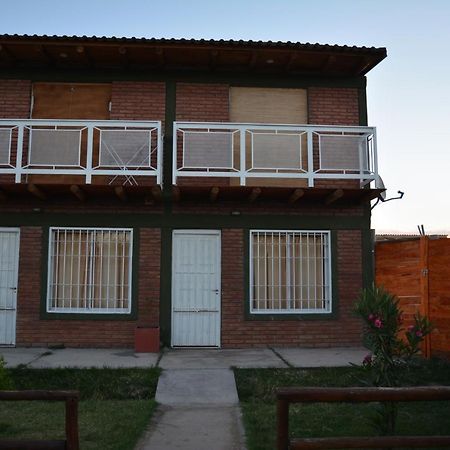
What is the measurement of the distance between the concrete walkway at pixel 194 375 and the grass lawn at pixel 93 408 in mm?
188

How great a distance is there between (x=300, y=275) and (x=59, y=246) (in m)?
5.00

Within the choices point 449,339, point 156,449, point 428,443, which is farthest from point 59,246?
point 428,443

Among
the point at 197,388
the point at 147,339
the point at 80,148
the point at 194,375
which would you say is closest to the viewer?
the point at 197,388

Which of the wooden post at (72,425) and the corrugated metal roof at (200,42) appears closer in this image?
the wooden post at (72,425)

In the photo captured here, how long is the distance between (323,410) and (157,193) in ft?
18.0

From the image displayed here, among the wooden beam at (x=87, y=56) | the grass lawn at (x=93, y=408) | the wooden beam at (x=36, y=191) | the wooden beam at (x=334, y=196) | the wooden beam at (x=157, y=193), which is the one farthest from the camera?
the wooden beam at (x=87, y=56)

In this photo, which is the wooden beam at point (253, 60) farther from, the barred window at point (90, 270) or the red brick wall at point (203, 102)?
the barred window at point (90, 270)

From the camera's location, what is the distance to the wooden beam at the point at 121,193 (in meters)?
10.0

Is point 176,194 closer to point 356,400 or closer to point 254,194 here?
point 254,194

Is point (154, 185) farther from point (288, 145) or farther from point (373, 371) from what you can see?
point (373, 371)

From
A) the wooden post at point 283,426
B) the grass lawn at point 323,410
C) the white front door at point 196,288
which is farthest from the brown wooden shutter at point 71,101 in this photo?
the wooden post at point 283,426

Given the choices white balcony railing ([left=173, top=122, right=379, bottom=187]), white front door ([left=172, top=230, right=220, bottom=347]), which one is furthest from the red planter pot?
white balcony railing ([left=173, top=122, right=379, bottom=187])

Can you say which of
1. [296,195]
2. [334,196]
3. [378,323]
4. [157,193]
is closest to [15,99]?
[157,193]

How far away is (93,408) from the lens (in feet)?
20.8
